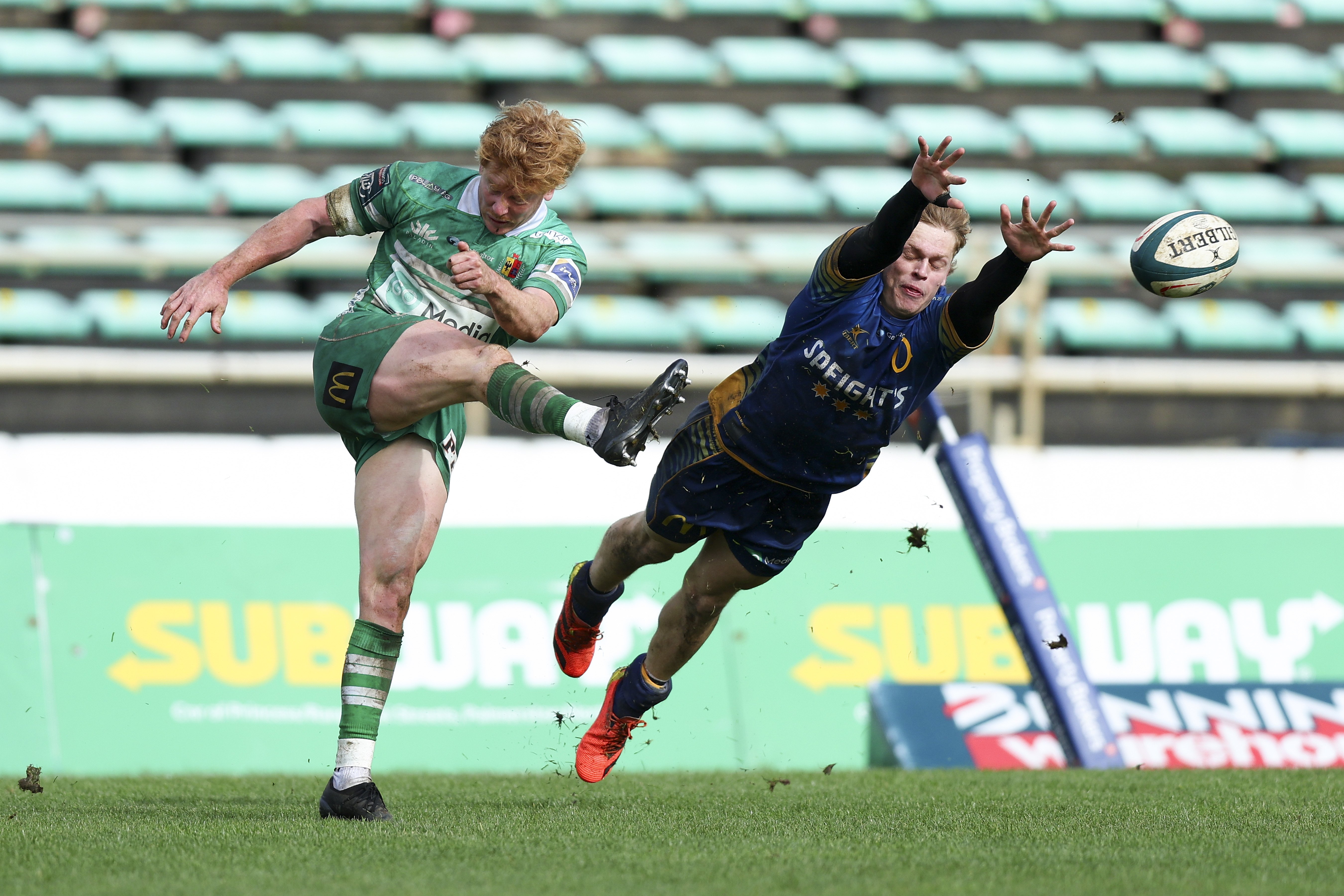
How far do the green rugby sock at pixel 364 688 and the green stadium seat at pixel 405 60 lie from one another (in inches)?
417

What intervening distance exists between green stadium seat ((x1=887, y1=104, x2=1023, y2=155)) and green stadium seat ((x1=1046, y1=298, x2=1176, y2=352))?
2.20 m

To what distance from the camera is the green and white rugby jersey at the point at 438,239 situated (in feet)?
17.0

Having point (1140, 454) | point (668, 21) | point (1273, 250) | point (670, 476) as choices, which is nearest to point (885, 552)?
point (1140, 454)

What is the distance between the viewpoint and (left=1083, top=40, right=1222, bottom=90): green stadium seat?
15633 millimetres

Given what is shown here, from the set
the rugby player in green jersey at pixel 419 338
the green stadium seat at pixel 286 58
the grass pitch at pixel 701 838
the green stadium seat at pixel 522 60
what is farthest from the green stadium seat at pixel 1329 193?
the rugby player in green jersey at pixel 419 338

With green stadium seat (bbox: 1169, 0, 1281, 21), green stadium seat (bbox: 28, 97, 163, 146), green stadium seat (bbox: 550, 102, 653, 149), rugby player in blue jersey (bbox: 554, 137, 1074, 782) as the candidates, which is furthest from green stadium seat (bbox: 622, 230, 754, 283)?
green stadium seat (bbox: 1169, 0, 1281, 21)

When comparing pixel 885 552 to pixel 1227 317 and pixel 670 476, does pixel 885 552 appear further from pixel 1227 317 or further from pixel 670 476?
pixel 1227 317

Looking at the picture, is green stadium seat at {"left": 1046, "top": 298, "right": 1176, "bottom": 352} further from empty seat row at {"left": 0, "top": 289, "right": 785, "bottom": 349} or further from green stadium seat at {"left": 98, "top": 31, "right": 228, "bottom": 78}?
green stadium seat at {"left": 98, "top": 31, "right": 228, "bottom": 78}

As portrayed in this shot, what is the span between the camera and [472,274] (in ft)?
14.6

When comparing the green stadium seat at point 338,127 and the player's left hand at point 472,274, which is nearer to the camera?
the player's left hand at point 472,274

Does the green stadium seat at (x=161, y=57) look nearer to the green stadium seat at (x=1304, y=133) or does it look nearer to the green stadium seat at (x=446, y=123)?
the green stadium seat at (x=446, y=123)

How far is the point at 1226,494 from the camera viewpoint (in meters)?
8.70

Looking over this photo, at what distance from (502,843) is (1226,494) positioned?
5.83 meters

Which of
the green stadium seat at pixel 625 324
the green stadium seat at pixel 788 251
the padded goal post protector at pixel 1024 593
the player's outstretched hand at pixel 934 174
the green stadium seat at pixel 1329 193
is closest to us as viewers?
the player's outstretched hand at pixel 934 174
